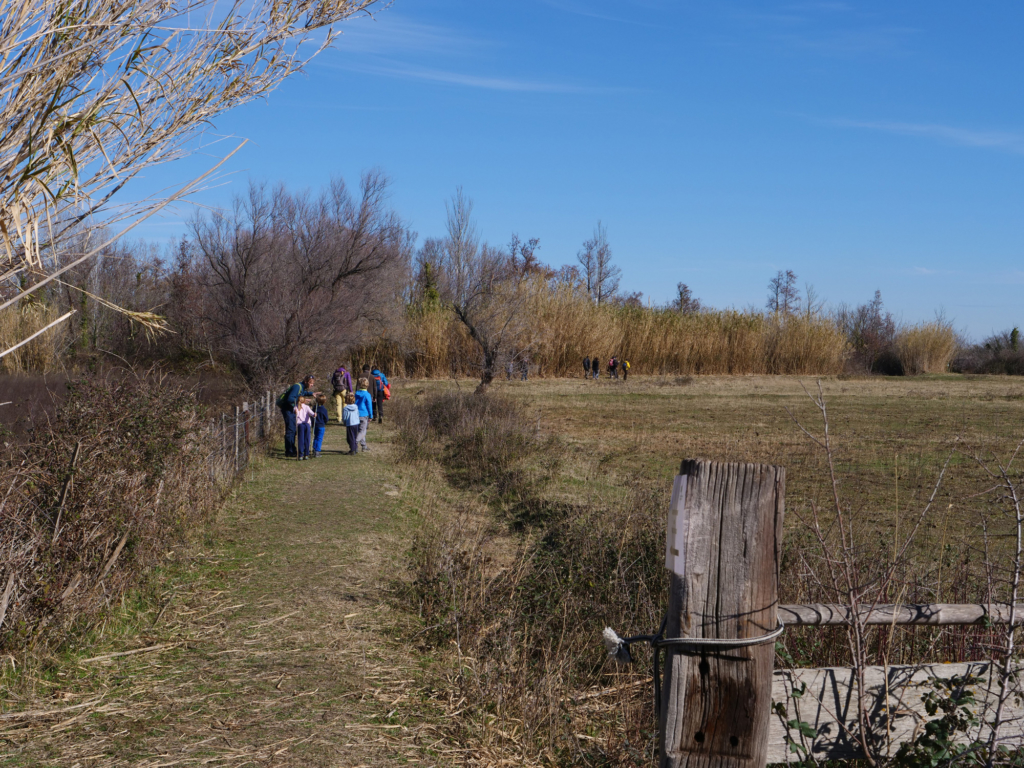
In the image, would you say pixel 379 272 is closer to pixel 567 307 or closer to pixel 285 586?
pixel 567 307

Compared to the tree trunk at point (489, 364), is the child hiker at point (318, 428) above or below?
below

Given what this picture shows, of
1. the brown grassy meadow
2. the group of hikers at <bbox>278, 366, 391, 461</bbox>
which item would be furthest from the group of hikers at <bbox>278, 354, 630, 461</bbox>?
the brown grassy meadow

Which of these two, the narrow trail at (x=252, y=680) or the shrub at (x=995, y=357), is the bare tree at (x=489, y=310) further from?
the shrub at (x=995, y=357)

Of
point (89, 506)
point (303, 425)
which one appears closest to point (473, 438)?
point (303, 425)

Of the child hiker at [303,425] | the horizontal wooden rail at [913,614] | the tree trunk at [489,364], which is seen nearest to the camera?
the horizontal wooden rail at [913,614]

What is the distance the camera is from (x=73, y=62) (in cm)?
269

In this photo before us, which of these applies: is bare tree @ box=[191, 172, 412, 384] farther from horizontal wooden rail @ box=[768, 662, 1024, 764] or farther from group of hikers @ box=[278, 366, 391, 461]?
horizontal wooden rail @ box=[768, 662, 1024, 764]

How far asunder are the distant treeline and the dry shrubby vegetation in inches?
36.6

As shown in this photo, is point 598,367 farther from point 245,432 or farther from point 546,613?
point 546,613

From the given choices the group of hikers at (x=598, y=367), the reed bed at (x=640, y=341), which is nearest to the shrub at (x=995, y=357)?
the reed bed at (x=640, y=341)

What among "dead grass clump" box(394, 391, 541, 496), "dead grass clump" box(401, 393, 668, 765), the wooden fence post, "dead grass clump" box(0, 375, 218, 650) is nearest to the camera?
the wooden fence post

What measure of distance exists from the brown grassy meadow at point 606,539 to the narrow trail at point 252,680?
402 mm

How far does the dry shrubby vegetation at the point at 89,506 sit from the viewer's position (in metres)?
4.90

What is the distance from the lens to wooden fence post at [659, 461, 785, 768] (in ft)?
7.16
